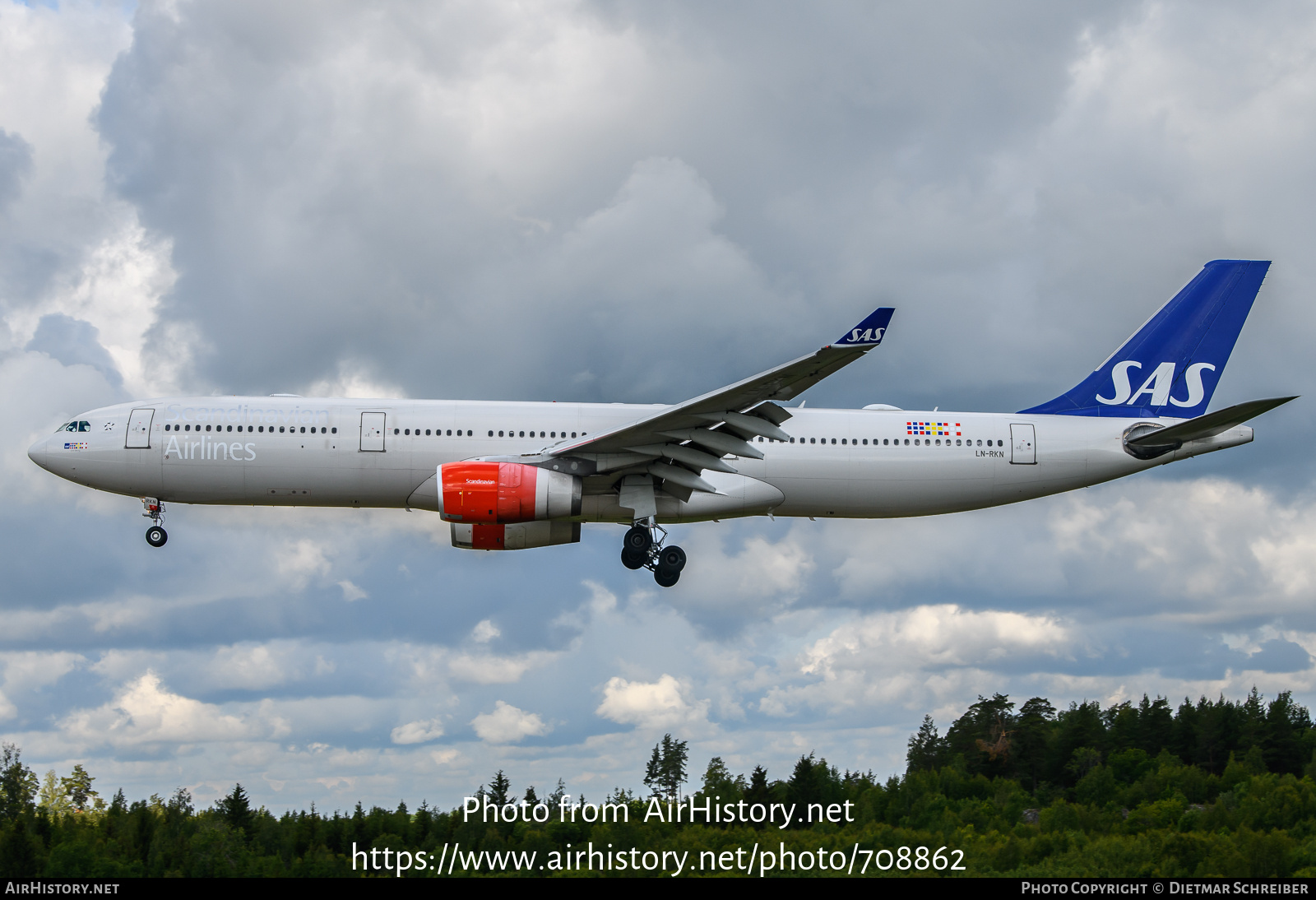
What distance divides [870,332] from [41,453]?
2171 centimetres

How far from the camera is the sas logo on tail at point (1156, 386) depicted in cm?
3005

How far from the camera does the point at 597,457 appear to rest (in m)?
24.7

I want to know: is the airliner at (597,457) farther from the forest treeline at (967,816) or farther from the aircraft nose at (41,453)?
the forest treeline at (967,816)

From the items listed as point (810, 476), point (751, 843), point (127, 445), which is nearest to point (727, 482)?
point (810, 476)

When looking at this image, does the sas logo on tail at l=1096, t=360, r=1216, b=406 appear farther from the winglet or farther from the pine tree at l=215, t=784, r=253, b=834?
the pine tree at l=215, t=784, r=253, b=834

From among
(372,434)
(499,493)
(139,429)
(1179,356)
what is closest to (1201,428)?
(1179,356)

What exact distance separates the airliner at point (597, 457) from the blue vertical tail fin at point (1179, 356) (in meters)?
1.47

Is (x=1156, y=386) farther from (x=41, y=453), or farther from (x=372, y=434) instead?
(x=41, y=453)

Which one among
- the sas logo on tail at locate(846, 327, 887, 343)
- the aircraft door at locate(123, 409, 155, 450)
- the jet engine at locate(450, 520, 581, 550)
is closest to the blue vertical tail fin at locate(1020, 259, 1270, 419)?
the sas logo on tail at locate(846, 327, 887, 343)

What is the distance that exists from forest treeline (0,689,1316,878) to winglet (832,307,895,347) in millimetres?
15150

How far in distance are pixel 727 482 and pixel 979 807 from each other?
1829cm

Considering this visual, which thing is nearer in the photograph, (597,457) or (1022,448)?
(597,457)

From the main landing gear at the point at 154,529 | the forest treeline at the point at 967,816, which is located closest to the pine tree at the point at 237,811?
the forest treeline at the point at 967,816

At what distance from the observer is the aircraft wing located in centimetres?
2131
